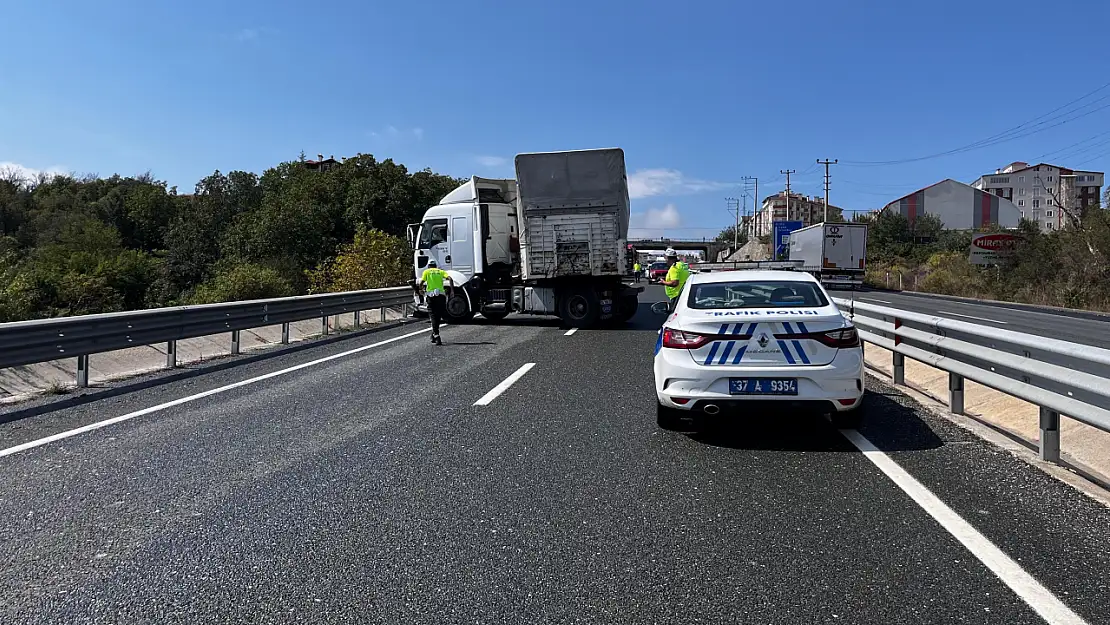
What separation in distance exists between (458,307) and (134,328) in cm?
946

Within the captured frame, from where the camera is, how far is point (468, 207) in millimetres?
18484

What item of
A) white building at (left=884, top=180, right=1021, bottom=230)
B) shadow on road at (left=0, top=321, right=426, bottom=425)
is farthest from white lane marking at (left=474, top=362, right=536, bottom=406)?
white building at (left=884, top=180, right=1021, bottom=230)

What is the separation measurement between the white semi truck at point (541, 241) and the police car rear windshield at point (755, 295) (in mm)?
9998

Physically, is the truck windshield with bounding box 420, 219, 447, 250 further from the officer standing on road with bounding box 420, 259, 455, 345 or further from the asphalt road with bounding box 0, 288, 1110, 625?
the asphalt road with bounding box 0, 288, 1110, 625

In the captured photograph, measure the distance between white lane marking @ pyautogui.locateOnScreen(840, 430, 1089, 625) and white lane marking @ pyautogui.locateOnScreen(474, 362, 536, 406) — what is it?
388 centimetres

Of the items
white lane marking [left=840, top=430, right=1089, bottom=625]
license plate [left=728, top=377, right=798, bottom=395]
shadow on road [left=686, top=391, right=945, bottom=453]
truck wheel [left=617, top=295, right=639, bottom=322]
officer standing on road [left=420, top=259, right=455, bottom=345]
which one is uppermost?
officer standing on road [left=420, top=259, right=455, bottom=345]

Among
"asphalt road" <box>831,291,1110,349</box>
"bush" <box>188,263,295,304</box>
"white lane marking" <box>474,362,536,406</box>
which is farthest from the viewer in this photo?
"bush" <box>188,263,295,304</box>

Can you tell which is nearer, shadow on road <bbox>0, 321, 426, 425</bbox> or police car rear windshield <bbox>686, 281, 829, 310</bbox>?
police car rear windshield <bbox>686, 281, 829, 310</bbox>

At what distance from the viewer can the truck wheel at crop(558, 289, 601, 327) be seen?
58.4 ft

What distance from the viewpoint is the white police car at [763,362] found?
6.11 meters

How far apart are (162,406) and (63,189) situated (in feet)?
261

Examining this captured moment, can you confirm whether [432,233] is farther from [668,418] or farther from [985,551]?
[985,551]

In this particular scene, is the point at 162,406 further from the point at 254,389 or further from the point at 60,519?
the point at 60,519

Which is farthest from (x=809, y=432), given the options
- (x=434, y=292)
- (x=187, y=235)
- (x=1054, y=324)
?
(x=187, y=235)
